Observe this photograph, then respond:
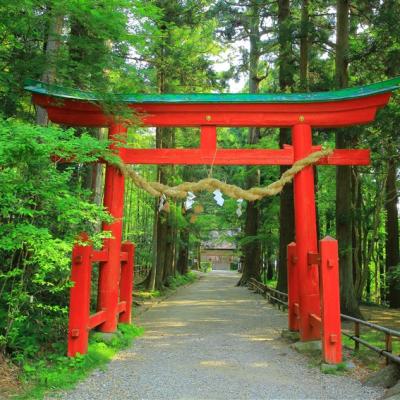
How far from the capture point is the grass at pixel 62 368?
5113 millimetres

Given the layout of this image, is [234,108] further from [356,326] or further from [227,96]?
[356,326]

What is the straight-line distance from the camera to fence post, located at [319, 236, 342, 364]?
638 centimetres

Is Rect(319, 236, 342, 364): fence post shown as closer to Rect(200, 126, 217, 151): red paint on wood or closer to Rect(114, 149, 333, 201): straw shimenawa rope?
Rect(114, 149, 333, 201): straw shimenawa rope

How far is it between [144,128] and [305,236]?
5558mm

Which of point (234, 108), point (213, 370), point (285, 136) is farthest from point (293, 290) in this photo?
point (285, 136)

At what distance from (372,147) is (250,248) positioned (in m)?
13.2

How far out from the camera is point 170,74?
15.4 meters

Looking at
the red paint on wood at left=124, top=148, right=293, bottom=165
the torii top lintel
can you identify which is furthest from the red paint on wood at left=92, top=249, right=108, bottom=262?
the torii top lintel

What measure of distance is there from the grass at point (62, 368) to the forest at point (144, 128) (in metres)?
0.34

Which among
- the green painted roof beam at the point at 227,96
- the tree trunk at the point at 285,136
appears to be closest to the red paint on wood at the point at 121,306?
the green painted roof beam at the point at 227,96

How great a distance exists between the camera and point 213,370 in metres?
6.33

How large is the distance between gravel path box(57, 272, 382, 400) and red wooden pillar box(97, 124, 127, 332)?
2.65 feet

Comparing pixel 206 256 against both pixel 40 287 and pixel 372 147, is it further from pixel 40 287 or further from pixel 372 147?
pixel 40 287

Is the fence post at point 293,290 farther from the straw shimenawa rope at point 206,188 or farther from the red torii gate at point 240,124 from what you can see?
the straw shimenawa rope at point 206,188
